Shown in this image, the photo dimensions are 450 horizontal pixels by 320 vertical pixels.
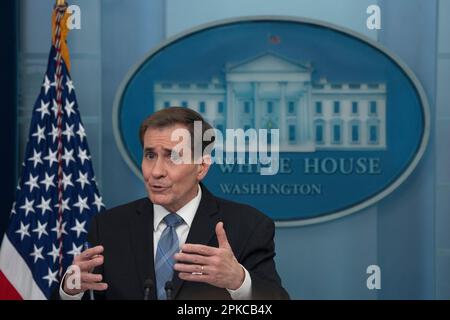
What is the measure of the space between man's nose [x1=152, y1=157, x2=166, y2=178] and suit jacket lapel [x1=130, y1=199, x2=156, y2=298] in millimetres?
157

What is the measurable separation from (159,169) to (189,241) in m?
0.21

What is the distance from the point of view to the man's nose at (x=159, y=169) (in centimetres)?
186

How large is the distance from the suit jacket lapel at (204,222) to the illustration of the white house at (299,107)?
1338mm

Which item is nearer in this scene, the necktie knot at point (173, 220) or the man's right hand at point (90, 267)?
the man's right hand at point (90, 267)

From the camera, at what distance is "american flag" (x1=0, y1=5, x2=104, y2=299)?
3100 mm

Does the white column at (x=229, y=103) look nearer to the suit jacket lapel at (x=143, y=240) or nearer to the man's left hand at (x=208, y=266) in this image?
the suit jacket lapel at (x=143, y=240)

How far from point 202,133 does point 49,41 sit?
1.70 metres

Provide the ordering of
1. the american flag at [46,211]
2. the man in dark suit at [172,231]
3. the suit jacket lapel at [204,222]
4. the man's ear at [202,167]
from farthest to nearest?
the american flag at [46,211]
the man's ear at [202,167]
the suit jacket lapel at [204,222]
the man in dark suit at [172,231]

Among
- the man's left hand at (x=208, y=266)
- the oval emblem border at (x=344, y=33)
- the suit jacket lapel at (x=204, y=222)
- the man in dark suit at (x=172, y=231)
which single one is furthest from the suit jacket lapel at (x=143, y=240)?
the oval emblem border at (x=344, y=33)

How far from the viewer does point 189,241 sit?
188 cm

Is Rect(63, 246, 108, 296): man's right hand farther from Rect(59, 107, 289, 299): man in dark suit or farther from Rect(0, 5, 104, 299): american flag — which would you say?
Rect(0, 5, 104, 299): american flag

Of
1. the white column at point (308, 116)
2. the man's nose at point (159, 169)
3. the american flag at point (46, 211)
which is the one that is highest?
the white column at point (308, 116)

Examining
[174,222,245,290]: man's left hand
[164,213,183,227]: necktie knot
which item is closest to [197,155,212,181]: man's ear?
[164,213,183,227]: necktie knot

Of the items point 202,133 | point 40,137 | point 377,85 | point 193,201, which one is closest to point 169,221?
point 193,201
